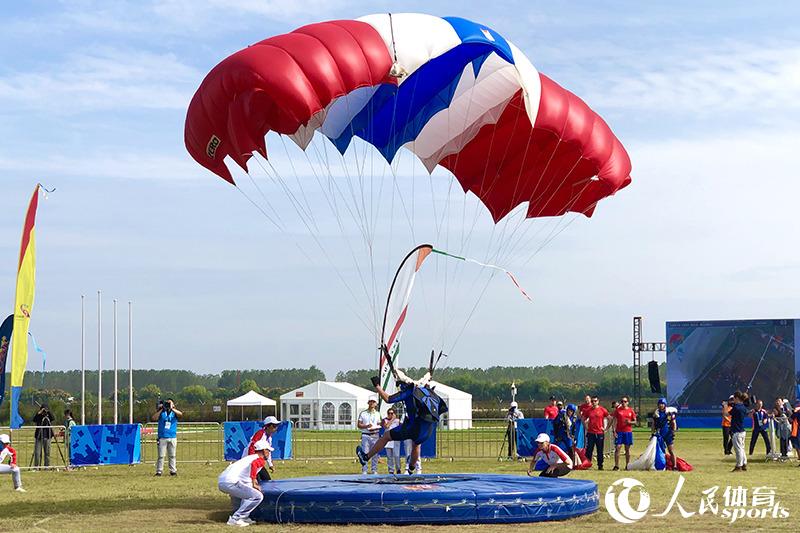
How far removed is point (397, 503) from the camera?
36.2 ft

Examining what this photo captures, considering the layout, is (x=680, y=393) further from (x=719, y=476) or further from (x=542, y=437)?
(x=542, y=437)

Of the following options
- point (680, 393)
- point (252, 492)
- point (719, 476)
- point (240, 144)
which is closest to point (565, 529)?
point (252, 492)

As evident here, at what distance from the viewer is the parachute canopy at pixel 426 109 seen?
12.3 m

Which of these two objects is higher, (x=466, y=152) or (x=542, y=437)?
(x=466, y=152)

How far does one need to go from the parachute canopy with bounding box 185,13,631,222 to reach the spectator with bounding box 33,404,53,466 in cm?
979

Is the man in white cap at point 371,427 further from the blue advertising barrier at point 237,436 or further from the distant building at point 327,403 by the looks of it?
the distant building at point 327,403

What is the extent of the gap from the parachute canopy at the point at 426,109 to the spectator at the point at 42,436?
979 cm

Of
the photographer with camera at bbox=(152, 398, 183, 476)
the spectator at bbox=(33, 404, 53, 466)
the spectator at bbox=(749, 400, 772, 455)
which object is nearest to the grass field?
the photographer with camera at bbox=(152, 398, 183, 476)

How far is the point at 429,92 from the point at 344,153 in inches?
60.1

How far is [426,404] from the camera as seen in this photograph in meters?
12.2

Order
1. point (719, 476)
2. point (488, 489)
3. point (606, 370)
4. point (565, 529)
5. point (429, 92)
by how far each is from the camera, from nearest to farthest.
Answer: point (565, 529)
point (488, 489)
point (429, 92)
point (719, 476)
point (606, 370)

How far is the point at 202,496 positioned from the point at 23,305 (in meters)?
4.62

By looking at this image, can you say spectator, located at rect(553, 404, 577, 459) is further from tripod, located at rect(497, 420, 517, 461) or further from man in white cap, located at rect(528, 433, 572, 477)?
man in white cap, located at rect(528, 433, 572, 477)

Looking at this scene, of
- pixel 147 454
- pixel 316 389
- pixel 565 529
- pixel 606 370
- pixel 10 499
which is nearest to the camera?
pixel 565 529
